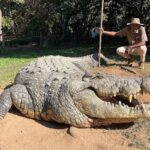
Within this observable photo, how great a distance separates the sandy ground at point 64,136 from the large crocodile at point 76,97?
0.14m

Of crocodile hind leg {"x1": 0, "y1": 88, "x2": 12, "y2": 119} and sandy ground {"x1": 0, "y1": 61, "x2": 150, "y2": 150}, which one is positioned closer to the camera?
sandy ground {"x1": 0, "y1": 61, "x2": 150, "y2": 150}

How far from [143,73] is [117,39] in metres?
14.3

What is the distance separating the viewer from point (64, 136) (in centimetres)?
512

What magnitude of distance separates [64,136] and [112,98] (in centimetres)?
86

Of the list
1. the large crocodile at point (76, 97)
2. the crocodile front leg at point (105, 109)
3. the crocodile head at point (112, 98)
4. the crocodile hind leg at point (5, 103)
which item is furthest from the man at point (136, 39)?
the crocodile front leg at point (105, 109)

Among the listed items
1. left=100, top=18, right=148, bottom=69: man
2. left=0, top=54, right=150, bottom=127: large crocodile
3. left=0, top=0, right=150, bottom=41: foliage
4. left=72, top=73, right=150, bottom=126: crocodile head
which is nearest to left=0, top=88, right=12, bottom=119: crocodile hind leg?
left=0, top=54, right=150, bottom=127: large crocodile

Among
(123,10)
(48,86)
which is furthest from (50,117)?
(123,10)

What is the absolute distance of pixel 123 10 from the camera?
69.4 ft

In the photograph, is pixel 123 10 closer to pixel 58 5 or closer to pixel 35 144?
pixel 58 5

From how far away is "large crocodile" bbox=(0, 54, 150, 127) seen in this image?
4.93 metres

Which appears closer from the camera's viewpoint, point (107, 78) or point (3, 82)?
point (107, 78)

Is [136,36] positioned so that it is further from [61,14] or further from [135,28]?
[61,14]

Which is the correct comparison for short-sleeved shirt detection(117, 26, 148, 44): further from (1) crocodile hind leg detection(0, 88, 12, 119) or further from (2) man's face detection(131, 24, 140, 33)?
(1) crocodile hind leg detection(0, 88, 12, 119)

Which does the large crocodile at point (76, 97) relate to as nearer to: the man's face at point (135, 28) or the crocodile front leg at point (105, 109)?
the crocodile front leg at point (105, 109)
